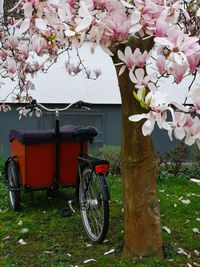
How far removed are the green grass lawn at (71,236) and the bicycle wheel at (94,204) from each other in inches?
4.2

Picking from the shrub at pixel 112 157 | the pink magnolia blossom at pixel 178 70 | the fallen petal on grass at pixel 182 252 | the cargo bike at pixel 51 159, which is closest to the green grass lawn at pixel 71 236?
the fallen petal on grass at pixel 182 252

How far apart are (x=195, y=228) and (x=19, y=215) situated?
1.81 m

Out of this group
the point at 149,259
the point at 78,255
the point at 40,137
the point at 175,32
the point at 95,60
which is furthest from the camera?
the point at 95,60

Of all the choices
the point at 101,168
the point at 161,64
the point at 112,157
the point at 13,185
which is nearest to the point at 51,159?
the point at 13,185

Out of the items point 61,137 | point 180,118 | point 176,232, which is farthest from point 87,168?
point 180,118

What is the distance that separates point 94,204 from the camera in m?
4.69

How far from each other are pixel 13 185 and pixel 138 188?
212 cm

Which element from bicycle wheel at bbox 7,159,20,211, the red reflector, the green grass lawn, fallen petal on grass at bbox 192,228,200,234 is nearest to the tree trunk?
the green grass lawn

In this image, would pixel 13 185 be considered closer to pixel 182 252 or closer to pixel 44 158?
pixel 44 158

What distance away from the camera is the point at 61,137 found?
539cm

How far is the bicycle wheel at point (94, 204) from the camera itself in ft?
14.1

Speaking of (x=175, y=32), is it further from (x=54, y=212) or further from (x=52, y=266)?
(x=54, y=212)

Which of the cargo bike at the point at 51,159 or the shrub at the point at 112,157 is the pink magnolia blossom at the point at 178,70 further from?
the shrub at the point at 112,157

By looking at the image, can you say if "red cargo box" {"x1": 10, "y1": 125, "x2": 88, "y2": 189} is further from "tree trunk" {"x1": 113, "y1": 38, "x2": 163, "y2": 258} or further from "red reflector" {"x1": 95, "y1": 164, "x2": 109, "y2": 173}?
"tree trunk" {"x1": 113, "y1": 38, "x2": 163, "y2": 258}
